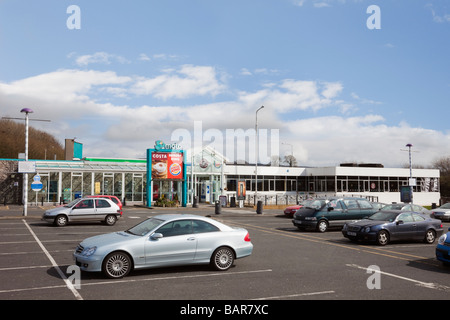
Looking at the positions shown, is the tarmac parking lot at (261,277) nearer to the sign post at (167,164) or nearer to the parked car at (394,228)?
the parked car at (394,228)

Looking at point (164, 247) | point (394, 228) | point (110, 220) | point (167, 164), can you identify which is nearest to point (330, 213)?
point (394, 228)

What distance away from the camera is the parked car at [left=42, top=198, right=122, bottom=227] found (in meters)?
20.7

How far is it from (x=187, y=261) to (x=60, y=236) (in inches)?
366

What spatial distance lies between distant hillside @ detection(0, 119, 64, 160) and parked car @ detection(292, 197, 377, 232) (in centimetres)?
6591

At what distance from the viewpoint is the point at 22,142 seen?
77000 millimetres

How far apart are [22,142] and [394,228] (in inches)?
3039

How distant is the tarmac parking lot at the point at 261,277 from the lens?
7.80 m

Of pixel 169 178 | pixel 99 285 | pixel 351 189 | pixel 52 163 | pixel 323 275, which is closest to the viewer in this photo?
pixel 99 285

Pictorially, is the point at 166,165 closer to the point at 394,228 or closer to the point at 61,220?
the point at 61,220

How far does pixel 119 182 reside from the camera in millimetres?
44406

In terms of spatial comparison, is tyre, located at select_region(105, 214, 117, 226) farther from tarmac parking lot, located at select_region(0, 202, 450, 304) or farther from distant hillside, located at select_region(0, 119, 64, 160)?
distant hillside, located at select_region(0, 119, 64, 160)

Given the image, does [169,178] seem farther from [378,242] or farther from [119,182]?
[378,242]

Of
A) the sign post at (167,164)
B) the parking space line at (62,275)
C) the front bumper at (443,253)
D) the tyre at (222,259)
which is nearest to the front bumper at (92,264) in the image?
the parking space line at (62,275)
